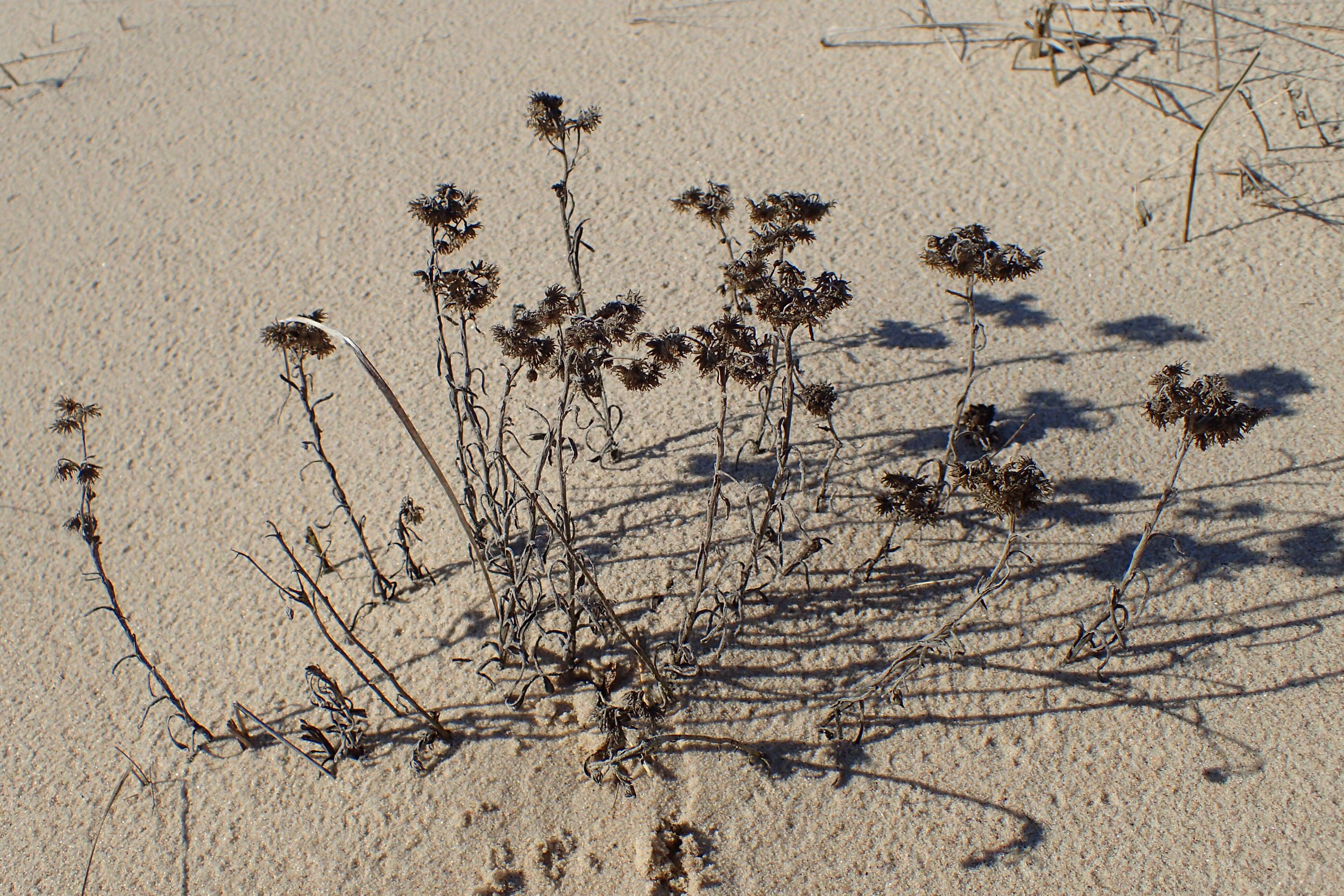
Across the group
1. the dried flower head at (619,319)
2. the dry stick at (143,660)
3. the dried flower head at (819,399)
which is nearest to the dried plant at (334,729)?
the dry stick at (143,660)

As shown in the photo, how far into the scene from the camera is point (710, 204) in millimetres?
3447

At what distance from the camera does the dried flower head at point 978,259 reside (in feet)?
9.57

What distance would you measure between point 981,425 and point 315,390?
3.06 meters

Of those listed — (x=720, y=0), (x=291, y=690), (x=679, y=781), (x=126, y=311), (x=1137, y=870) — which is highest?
(x=720, y=0)

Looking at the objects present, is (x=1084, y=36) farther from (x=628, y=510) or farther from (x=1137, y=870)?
(x=1137, y=870)

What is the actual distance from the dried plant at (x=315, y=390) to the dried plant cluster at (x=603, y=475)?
0.01 metres

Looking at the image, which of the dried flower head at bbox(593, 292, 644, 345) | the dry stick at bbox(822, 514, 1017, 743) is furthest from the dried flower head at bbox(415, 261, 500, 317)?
the dry stick at bbox(822, 514, 1017, 743)

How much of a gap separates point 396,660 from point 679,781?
1.17m

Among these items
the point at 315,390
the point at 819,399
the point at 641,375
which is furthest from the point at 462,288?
the point at 315,390

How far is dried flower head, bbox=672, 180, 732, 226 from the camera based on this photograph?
3.39 metres

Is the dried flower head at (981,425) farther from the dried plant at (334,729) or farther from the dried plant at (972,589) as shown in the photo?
the dried plant at (334,729)

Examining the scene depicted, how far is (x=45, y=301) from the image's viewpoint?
5273 millimetres

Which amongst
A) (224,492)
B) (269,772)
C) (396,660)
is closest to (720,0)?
(224,492)

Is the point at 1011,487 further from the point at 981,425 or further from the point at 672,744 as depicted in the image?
the point at 672,744
